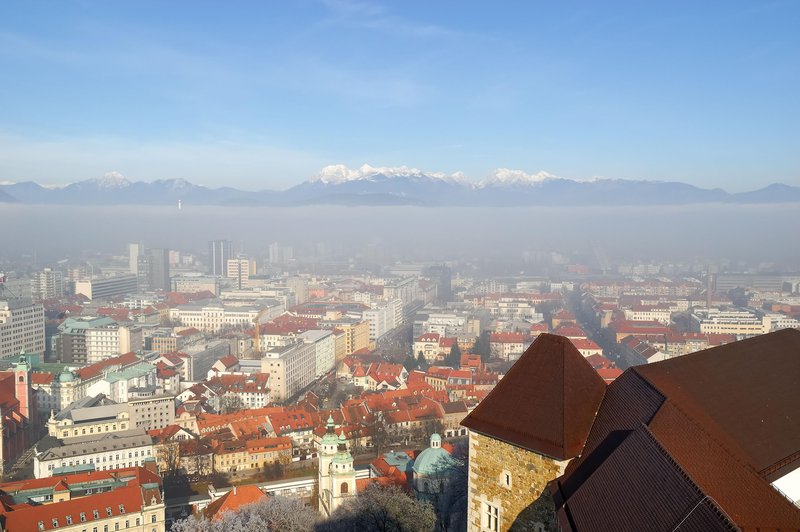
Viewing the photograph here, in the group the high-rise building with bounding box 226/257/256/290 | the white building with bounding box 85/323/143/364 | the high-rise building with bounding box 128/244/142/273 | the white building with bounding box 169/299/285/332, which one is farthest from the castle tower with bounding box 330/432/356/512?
the high-rise building with bounding box 128/244/142/273

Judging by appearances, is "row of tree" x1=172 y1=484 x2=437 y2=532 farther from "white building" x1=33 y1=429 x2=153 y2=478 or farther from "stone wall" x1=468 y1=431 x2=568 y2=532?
"white building" x1=33 y1=429 x2=153 y2=478

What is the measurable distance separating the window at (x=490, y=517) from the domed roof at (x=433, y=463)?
912cm

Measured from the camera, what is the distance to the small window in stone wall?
775 centimetres

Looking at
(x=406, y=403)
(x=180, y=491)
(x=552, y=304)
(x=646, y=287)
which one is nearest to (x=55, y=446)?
(x=180, y=491)

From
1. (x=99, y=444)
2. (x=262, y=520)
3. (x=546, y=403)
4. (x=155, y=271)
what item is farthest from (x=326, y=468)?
(x=155, y=271)

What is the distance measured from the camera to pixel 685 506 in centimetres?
484

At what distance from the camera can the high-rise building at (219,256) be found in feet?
288

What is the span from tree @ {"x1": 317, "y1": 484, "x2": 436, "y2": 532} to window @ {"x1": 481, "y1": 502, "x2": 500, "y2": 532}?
609cm

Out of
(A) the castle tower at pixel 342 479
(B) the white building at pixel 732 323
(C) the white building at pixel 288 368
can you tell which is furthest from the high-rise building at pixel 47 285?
(A) the castle tower at pixel 342 479

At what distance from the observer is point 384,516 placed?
14023 mm

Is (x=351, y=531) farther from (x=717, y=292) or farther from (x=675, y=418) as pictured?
(x=717, y=292)

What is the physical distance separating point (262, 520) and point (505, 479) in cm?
792

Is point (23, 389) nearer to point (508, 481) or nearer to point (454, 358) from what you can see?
point (454, 358)

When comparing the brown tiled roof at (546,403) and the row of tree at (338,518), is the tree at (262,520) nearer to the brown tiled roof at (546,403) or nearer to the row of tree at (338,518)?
the row of tree at (338,518)
